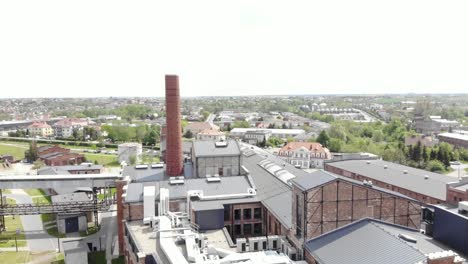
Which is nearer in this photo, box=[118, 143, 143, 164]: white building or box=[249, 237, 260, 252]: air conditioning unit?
box=[249, 237, 260, 252]: air conditioning unit

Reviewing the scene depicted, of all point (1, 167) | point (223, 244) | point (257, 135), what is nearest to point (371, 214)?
point (223, 244)

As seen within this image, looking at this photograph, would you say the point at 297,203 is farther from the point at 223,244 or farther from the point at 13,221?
the point at 13,221

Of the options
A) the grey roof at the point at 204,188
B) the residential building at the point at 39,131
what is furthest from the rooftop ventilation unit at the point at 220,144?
the residential building at the point at 39,131

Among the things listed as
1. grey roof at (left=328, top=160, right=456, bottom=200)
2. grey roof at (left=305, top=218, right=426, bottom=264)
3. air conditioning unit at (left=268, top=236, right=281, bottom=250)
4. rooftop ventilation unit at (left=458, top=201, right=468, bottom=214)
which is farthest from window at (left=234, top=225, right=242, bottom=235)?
grey roof at (left=328, top=160, right=456, bottom=200)

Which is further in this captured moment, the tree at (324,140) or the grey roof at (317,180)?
the tree at (324,140)

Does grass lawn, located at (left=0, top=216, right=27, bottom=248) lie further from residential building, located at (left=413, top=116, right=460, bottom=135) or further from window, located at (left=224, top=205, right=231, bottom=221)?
residential building, located at (left=413, top=116, right=460, bottom=135)

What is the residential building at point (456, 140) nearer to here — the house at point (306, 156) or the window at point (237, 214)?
→ the house at point (306, 156)
